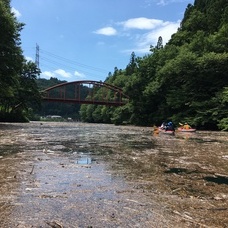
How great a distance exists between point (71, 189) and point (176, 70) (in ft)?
141

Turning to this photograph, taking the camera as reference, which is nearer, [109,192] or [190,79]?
[109,192]

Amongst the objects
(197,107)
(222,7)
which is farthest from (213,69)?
(222,7)

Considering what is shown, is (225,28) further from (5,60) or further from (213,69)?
(5,60)

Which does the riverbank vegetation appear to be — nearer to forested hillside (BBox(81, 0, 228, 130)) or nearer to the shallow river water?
forested hillside (BBox(81, 0, 228, 130))

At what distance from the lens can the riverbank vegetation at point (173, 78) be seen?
119ft

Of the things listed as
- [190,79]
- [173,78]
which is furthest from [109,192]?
[173,78]

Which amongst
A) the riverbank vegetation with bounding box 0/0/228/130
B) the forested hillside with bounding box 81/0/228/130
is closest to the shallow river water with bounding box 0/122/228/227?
the riverbank vegetation with bounding box 0/0/228/130

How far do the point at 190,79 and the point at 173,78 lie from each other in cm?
420

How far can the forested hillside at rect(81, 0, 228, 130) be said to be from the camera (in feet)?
144

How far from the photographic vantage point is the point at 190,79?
48.0m

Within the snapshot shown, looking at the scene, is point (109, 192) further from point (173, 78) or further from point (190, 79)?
point (173, 78)

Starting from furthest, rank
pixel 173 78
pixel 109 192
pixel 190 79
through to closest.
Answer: pixel 173 78 → pixel 190 79 → pixel 109 192

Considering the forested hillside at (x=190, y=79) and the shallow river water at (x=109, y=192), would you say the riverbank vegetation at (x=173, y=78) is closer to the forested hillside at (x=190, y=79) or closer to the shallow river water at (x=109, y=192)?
the forested hillside at (x=190, y=79)

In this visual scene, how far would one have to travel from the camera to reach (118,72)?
391 ft
